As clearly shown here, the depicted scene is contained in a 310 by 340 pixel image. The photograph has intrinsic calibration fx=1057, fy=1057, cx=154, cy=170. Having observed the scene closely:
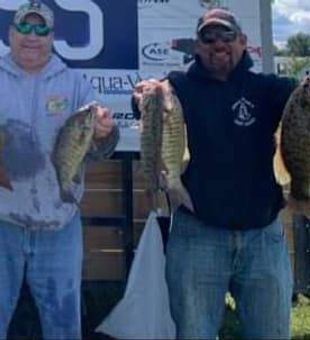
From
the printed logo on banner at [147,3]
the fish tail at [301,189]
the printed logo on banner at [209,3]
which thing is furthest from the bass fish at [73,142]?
the printed logo on banner at [209,3]

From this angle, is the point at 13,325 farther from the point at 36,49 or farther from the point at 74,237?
the point at 36,49

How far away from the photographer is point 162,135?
15.8 ft

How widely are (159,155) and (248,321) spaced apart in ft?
3.20

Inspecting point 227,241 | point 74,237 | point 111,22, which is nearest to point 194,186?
point 227,241

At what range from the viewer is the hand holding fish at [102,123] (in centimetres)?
501

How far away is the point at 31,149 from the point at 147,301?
38.7 inches

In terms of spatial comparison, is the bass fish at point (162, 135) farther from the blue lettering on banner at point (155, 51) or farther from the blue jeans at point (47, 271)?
the blue lettering on banner at point (155, 51)

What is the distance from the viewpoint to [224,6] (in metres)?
7.45

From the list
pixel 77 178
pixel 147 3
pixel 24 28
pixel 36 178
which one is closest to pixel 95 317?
pixel 147 3

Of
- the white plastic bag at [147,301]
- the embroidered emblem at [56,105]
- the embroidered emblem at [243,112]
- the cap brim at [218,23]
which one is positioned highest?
the cap brim at [218,23]

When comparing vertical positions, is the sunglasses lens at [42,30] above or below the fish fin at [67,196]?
above

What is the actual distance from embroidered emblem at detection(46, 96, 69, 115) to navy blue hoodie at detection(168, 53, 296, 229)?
1.90 feet

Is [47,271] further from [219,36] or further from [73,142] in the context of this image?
[219,36]

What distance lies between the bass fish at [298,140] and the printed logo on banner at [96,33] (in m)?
2.49
